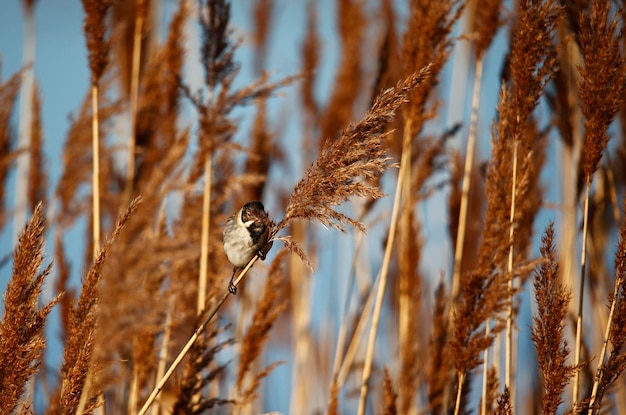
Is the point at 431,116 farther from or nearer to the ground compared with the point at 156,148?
nearer to the ground

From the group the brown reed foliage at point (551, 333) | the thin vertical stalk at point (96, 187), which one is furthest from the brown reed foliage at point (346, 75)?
the brown reed foliage at point (551, 333)

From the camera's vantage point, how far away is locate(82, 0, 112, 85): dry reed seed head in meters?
2.39

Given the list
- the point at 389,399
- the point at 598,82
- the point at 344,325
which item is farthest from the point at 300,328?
the point at 598,82

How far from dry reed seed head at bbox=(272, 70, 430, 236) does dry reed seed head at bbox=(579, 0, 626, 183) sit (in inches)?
22.3

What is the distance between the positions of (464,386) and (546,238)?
2.34 feet

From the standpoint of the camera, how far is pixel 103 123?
3424 mm

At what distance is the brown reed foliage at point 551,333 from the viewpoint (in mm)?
1654

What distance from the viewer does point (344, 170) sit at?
1649 mm

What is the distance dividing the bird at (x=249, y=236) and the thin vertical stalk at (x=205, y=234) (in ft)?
1.45

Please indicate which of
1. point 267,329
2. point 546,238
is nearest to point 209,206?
point 267,329

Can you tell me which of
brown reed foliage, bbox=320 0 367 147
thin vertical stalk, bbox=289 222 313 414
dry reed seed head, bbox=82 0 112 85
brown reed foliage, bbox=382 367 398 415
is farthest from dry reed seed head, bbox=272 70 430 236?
thin vertical stalk, bbox=289 222 313 414

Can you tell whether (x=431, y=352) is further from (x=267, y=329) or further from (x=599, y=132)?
(x=599, y=132)

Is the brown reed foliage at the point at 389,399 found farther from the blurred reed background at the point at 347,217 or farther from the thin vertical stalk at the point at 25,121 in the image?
the thin vertical stalk at the point at 25,121

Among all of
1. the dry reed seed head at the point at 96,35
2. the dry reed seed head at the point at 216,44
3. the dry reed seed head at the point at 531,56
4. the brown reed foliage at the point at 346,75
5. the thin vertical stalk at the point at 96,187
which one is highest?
the brown reed foliage at the point at 346,75
